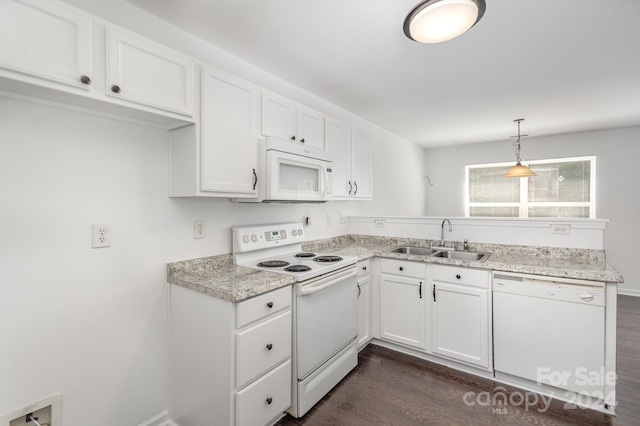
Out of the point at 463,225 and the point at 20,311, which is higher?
the point at 463,225

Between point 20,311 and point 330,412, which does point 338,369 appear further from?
point 20,311

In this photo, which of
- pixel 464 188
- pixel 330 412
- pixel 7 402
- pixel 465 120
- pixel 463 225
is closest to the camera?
pixel 7 402

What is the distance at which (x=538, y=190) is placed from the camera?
5.02 m

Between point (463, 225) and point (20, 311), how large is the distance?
3.07m

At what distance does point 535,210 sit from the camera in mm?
5066

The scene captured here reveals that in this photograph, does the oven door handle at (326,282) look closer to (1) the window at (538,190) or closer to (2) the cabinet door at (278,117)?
(2) the cabinet door at (278,117)

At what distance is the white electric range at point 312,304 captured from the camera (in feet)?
6.11

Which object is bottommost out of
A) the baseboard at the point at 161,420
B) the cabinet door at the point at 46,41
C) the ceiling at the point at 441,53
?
the baseboard at the point at 161,420

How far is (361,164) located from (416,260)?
1.20m

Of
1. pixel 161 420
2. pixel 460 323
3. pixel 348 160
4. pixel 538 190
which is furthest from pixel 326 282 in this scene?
pixel 538 190

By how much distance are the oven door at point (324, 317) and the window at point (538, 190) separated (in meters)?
4.22

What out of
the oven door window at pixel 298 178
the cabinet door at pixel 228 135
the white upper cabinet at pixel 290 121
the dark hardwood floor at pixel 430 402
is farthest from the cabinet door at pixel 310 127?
the dark hardwood floor at pixel 430 402

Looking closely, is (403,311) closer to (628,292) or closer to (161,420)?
(161,420)

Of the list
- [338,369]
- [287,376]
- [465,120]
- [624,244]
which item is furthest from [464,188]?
[287,376]
